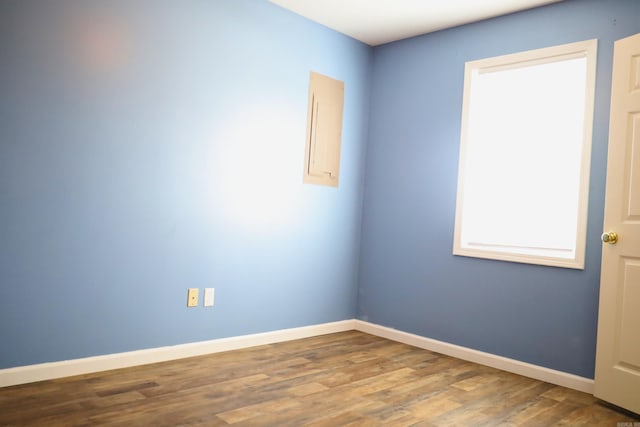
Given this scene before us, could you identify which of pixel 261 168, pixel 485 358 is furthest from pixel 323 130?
pixel 485 358

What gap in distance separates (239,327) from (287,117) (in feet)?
5.25

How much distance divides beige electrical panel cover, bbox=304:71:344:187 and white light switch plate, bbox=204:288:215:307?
116 centimetres

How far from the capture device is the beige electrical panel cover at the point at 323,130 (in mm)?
3959

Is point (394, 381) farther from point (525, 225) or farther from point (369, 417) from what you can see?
point (525, 225)

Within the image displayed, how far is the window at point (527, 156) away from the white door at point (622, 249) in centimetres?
32

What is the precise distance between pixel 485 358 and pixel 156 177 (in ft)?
8.43

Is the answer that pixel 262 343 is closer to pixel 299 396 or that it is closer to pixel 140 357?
pixel 140 357

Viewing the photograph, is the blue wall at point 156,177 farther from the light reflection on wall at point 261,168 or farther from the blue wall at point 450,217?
Answer: the blue wall at point 450,217

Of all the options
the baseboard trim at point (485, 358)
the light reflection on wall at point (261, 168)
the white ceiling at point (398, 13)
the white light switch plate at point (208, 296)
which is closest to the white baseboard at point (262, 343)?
the baseboard trim at point (485, 358)

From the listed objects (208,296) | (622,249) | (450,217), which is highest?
(450,217)

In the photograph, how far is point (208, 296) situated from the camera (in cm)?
333

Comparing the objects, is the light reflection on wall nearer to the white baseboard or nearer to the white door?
the white baseboard

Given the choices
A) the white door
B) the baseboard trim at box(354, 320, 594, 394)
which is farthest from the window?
the baseboard trim at box(354, 320, 594, 394)

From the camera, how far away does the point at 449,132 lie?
3869 mm
